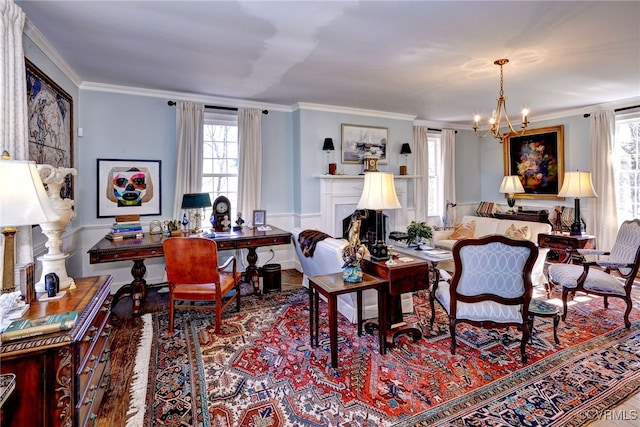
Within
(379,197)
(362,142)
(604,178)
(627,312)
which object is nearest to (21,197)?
(379,197)

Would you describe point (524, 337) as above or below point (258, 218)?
below

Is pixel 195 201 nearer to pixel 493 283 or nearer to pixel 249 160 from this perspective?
pixel 249 160

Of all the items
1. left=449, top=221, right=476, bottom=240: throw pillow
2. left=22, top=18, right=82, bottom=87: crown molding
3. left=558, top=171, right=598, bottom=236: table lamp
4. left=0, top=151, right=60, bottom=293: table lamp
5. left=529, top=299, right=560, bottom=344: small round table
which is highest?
left=22, top=18, right=82, bottom=87: crown molding

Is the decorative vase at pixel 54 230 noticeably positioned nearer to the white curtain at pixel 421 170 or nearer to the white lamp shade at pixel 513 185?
the white curtain at pixel 421 170

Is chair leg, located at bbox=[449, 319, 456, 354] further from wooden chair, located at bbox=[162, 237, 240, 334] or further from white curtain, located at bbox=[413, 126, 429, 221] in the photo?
white curtain, located at bbox=[413, 126, 429, 221]

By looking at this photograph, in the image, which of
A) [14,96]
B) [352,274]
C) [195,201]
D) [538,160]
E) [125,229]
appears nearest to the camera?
[14,96]

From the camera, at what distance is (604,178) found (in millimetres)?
5164

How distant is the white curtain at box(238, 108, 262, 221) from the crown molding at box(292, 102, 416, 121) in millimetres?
693

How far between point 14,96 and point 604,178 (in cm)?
728

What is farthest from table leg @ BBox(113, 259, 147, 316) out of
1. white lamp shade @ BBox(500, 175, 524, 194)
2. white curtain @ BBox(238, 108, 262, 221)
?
white lamp shade @ BBox(500, 175, 524, 194)

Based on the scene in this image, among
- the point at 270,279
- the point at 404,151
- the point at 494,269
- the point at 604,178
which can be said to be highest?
the point at 404,151

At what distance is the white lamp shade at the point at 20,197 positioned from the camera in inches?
54.3

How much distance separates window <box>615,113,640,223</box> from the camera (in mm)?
5090

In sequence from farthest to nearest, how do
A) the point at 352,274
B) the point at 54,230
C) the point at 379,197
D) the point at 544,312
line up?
1. the point at 379,197
2. the point at 544,312
3. the point at 352,274
4. the point at 54,230
